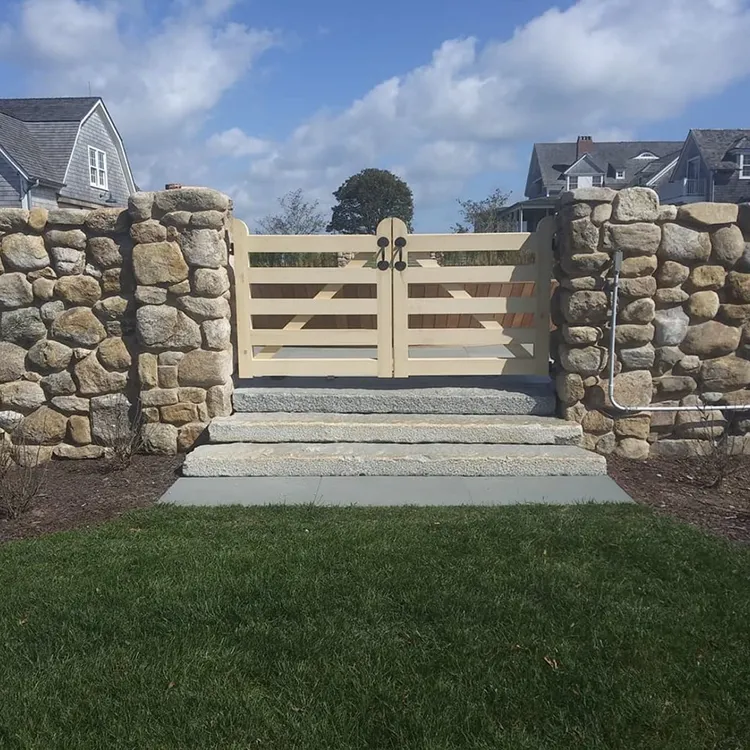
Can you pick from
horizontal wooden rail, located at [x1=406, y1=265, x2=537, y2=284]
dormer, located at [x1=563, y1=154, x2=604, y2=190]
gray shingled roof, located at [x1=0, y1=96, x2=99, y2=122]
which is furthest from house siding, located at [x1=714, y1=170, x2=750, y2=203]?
horizontal wooden rail, located at [x1=406, y1=265, x2=537, y2=284]

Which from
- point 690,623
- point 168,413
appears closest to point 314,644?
point 690,623

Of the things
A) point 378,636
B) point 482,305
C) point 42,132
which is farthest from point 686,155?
point 378,636

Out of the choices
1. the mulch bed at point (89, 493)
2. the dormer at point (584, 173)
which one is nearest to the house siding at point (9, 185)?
the mulch bed at point (89, 493)

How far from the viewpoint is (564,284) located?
5.89 meters

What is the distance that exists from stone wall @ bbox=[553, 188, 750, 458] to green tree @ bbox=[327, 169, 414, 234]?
40007 millimetres

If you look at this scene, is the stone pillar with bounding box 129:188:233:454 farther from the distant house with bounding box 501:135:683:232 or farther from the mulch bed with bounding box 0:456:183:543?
the distant house with bounding box 501:135:683:232

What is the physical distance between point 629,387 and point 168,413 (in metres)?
3.72

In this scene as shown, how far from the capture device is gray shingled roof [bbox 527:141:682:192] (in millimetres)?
44500

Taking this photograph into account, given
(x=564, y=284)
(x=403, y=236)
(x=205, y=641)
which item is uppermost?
(x=403, y=236)

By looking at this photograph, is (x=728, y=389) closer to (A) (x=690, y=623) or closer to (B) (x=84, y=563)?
(A) (x=690, y=623)

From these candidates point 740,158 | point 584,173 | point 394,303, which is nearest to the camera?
point 394,303

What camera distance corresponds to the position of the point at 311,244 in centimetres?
613

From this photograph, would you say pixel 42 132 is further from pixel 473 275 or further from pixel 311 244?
pixel 473 275

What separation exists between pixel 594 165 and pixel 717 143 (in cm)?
787
